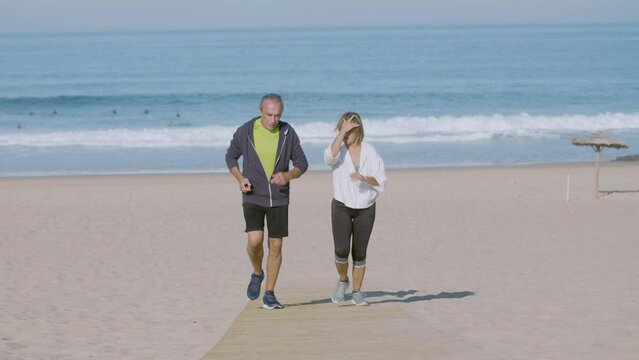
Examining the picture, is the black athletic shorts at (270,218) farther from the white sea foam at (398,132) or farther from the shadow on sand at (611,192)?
the white sea foam at (398,132)

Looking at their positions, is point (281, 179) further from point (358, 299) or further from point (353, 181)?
point (358, 299)

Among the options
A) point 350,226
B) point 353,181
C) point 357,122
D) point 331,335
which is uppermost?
point 357,122

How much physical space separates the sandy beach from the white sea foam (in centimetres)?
986

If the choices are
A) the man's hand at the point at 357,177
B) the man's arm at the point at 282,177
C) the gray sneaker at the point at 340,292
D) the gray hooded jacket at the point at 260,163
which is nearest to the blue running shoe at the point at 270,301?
the gray sneaker at the point at 340,292

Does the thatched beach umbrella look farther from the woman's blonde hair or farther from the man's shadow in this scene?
the woman's blonde hair

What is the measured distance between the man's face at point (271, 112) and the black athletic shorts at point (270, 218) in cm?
64

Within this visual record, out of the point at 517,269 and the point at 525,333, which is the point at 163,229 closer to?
the point at 517,269

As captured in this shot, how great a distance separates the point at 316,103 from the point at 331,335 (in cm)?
3787

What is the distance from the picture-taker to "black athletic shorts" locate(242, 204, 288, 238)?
26.9 feet

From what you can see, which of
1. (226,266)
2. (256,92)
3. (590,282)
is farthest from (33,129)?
(590,282)

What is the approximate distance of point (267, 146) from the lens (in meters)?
8.09

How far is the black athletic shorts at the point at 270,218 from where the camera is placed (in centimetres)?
819

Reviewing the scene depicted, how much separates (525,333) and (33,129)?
96.7 ft

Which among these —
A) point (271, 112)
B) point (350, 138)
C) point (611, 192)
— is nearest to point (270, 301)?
point (350, 138)
